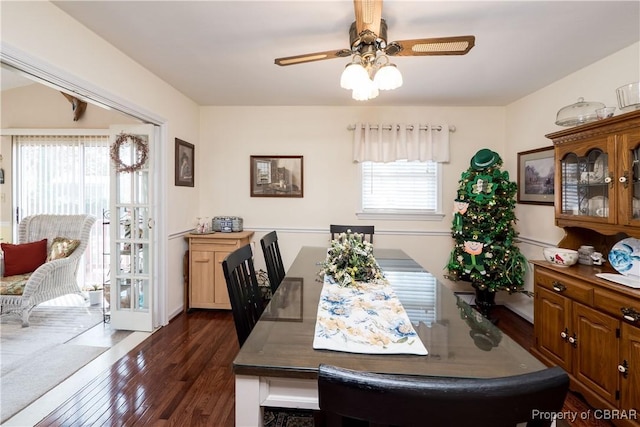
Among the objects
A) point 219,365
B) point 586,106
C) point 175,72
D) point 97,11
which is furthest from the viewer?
point 175,72

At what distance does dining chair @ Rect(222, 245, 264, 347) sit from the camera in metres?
1.31

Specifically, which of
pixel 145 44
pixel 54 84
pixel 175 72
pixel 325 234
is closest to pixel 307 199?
pixel 325 234

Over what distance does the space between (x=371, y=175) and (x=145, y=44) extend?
270cm

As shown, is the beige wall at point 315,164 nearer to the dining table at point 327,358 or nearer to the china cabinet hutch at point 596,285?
the china cabinet hutch at point 596,285

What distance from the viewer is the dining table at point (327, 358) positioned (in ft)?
2.88

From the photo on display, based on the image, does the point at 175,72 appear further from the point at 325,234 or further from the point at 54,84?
the point at 325,234

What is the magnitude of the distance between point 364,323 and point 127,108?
8.72ft

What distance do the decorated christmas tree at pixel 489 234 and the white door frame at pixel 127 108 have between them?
320 centimetres

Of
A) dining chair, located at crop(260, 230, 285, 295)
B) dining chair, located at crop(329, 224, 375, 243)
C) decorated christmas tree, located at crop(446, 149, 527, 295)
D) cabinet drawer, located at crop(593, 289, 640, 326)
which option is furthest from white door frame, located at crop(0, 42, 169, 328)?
cabinet drawer, located at crop(593, 289, 640, 326)

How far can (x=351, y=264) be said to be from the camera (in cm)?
180

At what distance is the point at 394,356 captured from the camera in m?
0.96

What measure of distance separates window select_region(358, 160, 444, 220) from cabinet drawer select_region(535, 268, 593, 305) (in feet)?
5.24

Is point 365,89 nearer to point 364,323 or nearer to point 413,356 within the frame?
point 364,323

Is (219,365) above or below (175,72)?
below
